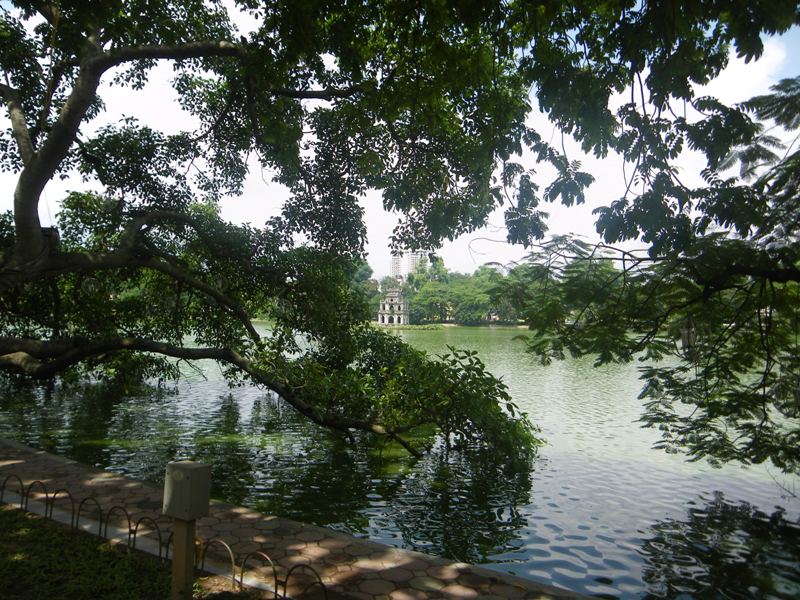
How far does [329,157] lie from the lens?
10.5m

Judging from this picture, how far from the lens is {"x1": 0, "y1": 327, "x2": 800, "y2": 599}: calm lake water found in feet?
21.4

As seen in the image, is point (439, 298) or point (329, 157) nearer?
point (329, 157)

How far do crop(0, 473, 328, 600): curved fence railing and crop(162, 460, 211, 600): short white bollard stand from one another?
40 cm

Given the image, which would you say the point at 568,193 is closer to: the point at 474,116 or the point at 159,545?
the point at 474,116

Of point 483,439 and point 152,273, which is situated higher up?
point 152,273

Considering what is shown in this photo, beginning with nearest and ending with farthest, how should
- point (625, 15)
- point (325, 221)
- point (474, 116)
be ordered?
point (625, 15), point (474, 116), point (325, 221)

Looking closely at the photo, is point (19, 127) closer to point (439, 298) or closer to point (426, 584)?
point (426, 584)

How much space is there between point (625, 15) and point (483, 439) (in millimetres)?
7591

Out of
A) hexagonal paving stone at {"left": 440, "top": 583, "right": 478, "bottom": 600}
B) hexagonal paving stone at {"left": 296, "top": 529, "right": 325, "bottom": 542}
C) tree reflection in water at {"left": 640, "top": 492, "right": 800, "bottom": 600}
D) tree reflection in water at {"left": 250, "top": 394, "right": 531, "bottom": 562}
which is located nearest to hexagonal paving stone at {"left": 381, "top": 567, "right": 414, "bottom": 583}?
hexagonal paving stone at {"left": 440, "top": 583, "right": 478, "bottom": 600}

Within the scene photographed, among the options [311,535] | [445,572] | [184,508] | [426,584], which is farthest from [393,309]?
[184,508]

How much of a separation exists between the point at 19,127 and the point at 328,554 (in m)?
6.80

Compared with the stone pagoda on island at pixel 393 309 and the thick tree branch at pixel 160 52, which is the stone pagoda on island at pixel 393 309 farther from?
the thick tree branch at pixel 160 52

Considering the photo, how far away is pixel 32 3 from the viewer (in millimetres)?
5629

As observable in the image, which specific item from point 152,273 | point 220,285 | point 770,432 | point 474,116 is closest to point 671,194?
point 474,116
